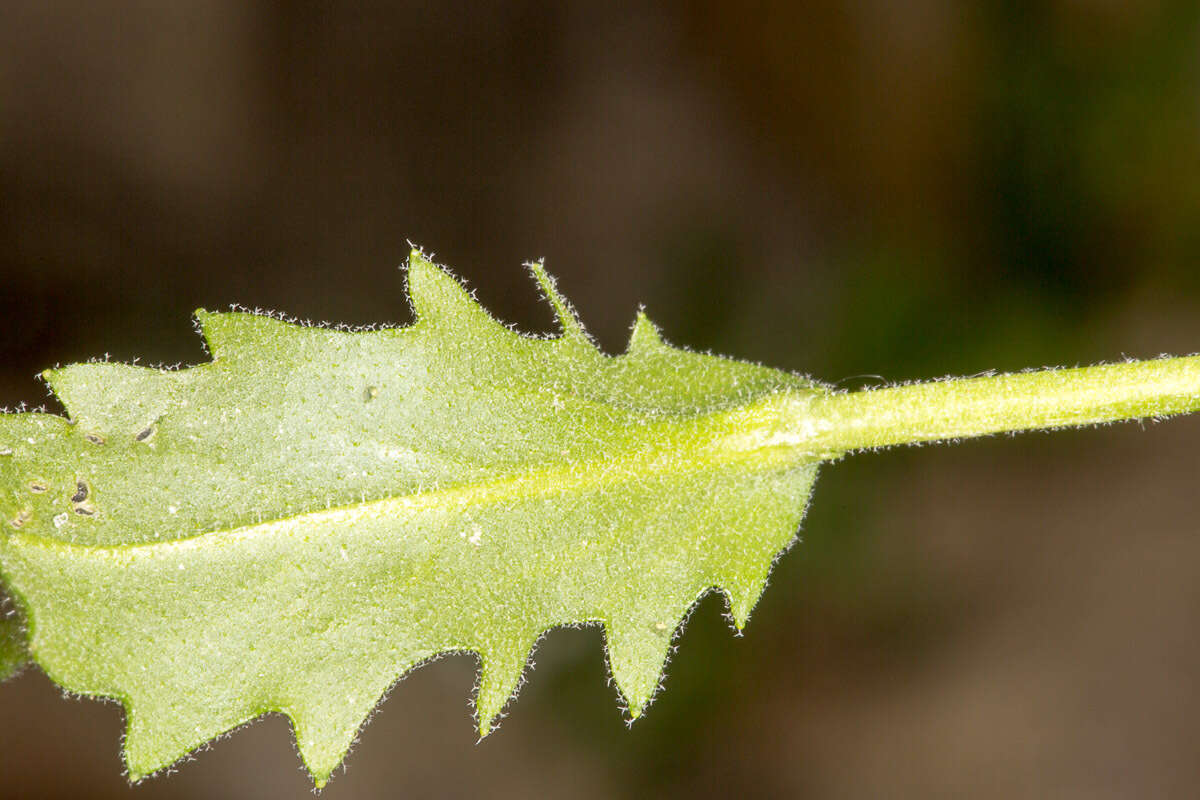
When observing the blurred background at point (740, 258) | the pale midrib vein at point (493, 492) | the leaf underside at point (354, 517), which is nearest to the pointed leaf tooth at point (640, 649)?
the leaf underside at point (354, 517)

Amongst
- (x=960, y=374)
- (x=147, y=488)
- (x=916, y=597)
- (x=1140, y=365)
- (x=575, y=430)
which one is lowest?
(x=147, y=488)

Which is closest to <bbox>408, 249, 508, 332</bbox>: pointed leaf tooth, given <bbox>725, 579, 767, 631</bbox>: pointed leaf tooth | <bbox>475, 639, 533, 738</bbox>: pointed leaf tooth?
<bbox>475, 639, 533, 738</bbox>: pointed leaf tooth

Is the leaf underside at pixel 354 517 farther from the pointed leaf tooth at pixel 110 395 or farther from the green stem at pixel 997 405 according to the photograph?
the green stem at pixel 997 405

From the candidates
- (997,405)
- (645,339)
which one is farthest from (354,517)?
(997,405)

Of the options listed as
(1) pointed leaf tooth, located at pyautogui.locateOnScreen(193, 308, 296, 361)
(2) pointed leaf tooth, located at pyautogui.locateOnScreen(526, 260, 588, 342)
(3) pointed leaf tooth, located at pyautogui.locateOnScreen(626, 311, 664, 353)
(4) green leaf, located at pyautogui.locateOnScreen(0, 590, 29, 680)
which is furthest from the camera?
(3) pointed leaf tooth, located at pyautogui.locateOnScreen(626, 311, 664, 353)

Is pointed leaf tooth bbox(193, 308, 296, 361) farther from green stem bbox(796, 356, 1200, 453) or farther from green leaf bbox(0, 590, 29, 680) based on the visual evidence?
green stem bbox(796, 356, 1200, 453)

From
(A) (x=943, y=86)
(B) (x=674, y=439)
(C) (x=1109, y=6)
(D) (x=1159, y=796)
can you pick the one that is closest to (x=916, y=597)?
(D) (x=1159, y=796)

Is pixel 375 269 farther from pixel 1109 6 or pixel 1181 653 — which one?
pixel 1181 653
